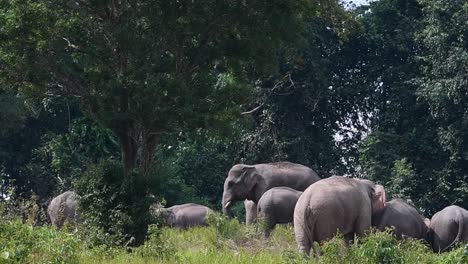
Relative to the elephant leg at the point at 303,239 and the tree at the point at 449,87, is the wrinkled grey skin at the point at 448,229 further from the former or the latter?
the tree at the point at 449,87

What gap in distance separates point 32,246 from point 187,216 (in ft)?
33.9

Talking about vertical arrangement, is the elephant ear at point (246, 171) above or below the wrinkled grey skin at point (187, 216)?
above

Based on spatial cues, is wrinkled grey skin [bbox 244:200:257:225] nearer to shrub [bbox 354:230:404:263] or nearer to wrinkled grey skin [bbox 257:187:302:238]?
wrinkled grey skin [bbox 257:187:302:238]

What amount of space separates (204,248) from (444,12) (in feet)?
45.6

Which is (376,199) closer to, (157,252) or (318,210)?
(318,210)

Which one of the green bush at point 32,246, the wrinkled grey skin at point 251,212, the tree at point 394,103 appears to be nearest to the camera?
the green bush at point 32,246

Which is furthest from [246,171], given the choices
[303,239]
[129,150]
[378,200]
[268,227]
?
[303,239]

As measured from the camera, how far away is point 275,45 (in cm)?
1508

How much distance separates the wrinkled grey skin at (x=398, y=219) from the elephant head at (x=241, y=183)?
5.21 m

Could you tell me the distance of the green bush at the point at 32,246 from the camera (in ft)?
34.0

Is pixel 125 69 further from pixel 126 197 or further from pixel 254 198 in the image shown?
pixel 254 198

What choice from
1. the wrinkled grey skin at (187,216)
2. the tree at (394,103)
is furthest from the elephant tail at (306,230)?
the tree at (394,103)

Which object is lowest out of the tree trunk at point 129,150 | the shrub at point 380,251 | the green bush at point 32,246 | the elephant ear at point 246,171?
the shrub at point 380,251

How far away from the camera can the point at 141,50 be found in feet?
46.8
